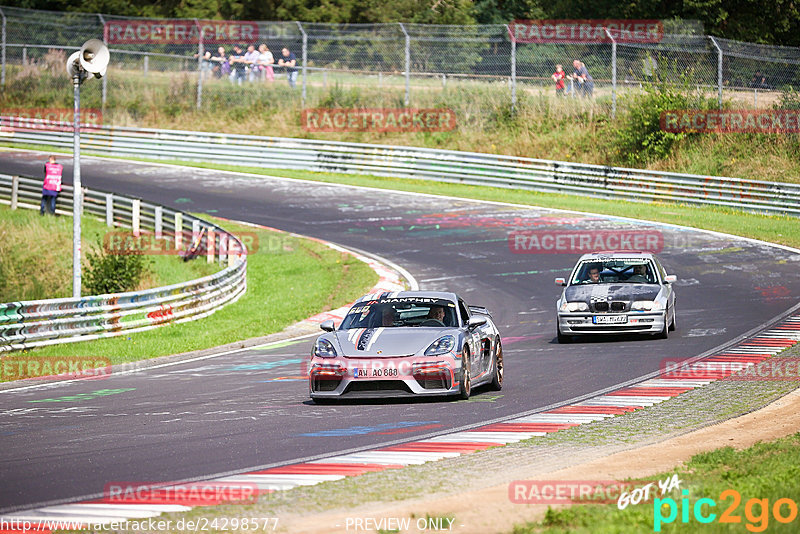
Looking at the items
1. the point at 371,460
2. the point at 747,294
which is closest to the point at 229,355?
the point at 371,460

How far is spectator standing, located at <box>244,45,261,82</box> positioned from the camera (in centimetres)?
4447

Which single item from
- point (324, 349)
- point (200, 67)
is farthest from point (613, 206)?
point (324, 349)

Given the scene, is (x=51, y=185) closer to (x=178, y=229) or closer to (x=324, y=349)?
(x=178, y=229)

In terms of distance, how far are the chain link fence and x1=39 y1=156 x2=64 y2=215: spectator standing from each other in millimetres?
12177

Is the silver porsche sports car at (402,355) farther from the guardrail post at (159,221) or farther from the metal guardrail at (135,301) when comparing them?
the guardrail post at (159,221)

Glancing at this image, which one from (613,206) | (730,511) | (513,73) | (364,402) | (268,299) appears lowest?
(268,299)

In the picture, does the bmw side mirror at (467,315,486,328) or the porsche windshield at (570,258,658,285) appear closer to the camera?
the bmw side mirror at (467,315,486,328)

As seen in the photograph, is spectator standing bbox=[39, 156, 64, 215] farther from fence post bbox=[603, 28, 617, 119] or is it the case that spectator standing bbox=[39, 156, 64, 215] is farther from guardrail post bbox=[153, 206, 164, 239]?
fence post bbox=[603, 28, 617, 119]

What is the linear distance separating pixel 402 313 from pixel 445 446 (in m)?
3.84

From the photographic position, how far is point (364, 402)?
12344 millimetres

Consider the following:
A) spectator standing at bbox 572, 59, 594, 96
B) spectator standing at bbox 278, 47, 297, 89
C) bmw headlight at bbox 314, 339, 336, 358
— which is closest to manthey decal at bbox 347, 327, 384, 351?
bmw headlight at bbox 314, 339, 336, 358

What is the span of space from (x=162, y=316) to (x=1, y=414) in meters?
8.67

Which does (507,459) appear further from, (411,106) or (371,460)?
(411,106)

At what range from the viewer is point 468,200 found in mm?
35625
